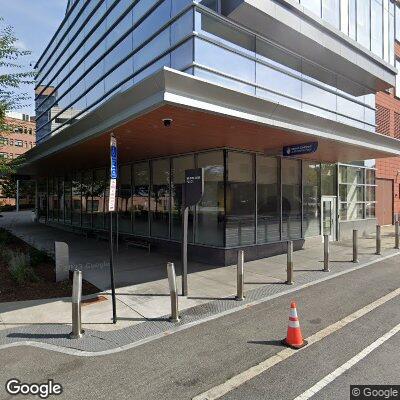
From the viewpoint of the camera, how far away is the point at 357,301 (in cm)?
751

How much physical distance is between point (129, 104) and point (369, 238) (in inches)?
588

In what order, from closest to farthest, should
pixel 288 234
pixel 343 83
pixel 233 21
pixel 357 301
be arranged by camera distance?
1. pixel 357 301
2. pixel 233 21
3. pixel 288 234
4. pixel 343 83

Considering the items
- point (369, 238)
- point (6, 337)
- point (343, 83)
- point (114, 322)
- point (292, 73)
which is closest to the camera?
point (6, 337)

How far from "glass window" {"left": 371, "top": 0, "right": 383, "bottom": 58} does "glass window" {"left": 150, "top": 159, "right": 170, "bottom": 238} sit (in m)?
11.0

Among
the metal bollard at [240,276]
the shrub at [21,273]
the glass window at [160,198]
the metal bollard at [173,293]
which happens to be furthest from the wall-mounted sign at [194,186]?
the glass window at [160,198]

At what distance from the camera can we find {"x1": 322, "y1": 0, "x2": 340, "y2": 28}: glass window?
13641 millimetres

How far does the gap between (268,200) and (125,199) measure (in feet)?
23.2

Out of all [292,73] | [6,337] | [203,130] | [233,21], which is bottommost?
[6,337]

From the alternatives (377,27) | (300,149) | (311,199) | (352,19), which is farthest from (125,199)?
(377,27)

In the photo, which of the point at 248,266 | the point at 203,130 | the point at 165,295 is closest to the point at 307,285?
the point at 248,266

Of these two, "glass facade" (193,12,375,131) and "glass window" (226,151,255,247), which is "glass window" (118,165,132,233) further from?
"glass facade" (193,12,375,131)

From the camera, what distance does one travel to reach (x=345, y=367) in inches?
182

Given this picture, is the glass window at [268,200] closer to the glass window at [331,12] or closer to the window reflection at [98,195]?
the glass window at [331,12]

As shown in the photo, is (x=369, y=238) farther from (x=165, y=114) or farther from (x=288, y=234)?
(x=165, y=114)
